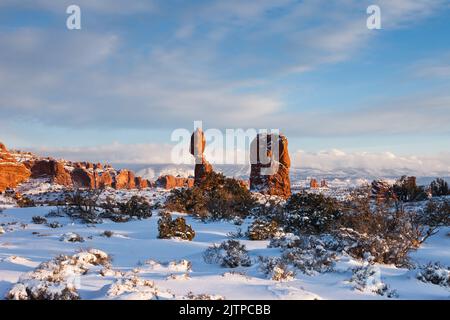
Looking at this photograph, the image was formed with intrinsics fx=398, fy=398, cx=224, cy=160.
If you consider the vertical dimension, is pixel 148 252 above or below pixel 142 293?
below

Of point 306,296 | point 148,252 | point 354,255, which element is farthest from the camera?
point 148,252

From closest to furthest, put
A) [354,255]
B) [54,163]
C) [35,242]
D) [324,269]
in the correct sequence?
[324,269], [354,255], [35,242], [54,163]

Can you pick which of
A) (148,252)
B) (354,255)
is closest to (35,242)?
(148,252)

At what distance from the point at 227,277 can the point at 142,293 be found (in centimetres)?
241

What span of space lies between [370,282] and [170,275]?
3.68 m

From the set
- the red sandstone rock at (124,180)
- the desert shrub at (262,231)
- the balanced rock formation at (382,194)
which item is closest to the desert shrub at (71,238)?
the desert shrub at (262,231)

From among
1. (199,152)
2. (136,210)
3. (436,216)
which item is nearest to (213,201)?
(136,210)

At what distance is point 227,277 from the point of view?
7582mm

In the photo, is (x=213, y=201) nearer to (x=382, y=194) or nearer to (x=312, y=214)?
(x=312, y=214)

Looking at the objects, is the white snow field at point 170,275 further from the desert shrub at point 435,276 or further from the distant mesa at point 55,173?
the distant mesa at point 55,173

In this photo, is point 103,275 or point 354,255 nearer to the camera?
point 103,275

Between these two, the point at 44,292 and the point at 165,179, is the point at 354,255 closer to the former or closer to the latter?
the point at 44,292

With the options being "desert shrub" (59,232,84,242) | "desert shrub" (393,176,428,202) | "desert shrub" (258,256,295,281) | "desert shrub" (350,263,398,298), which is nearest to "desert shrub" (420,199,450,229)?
"desert shrub" (350,263,398,298)

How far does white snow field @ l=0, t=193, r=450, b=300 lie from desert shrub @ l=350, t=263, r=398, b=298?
19mm
